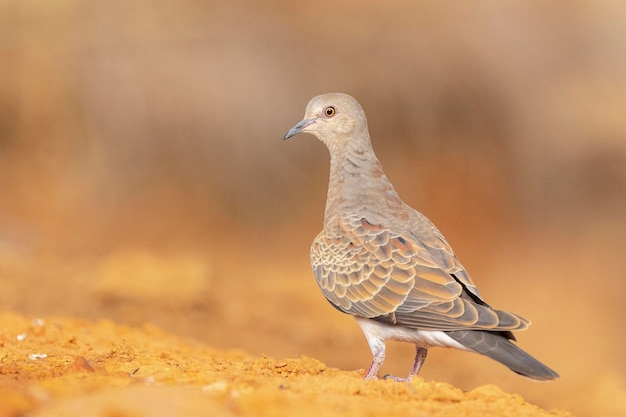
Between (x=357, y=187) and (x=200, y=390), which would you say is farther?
(x=357, y=187)

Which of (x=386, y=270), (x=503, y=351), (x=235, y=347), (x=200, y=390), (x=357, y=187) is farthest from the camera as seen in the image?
(x=235, y=347)

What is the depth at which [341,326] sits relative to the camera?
41.6ft

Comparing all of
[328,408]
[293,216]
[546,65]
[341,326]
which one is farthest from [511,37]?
[328,408]

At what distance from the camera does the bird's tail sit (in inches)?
196

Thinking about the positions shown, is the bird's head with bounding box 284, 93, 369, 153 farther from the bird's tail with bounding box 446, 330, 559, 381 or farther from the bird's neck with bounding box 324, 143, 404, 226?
the bird's tail with bounding box 446, 330, 559, 381

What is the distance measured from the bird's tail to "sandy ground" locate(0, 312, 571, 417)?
0.23 m

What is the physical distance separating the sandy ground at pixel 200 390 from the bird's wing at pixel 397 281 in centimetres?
43

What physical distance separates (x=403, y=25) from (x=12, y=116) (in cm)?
686

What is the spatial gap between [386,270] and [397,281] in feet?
0.39

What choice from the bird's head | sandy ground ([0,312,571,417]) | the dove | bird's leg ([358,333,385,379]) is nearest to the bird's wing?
the dove

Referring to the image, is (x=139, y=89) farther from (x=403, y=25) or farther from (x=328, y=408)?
(x=328, y=408)

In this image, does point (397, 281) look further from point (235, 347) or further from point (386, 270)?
point (235, 347)

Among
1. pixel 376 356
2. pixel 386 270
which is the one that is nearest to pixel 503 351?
pixel 376 356

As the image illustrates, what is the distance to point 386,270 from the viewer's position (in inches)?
235
